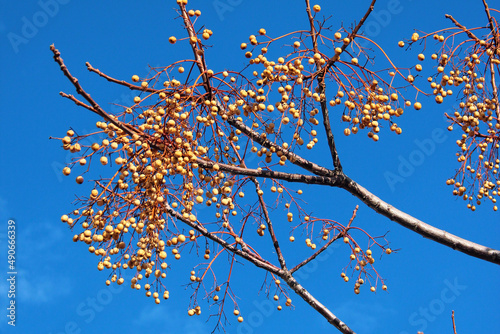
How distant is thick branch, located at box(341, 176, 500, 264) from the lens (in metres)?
3.00

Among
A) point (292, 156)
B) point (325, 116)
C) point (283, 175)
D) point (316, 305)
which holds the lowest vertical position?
point (316, 305)

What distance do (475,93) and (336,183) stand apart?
5.18 ft

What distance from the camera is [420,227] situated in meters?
3.08

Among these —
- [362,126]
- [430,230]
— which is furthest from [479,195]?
[362,126]

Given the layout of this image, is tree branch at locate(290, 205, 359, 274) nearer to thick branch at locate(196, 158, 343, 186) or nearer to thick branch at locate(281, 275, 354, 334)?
thick branch at locate(281, 275, 354, 334)

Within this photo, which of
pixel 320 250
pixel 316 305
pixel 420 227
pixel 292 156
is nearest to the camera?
pixel 420 227

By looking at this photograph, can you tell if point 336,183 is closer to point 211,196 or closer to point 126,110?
point 211,196

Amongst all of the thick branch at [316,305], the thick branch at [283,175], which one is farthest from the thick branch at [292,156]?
the thick branch at [316,305]

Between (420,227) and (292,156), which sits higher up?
(292,156)

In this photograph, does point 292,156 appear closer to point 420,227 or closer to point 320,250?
point 420,227

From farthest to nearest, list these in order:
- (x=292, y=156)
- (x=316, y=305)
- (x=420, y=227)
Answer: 1. (x=316, y=305)
2. (x=292, y=156)
3. (x=420, y=227)

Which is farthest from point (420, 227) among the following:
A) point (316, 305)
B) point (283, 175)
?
point (316, 305)

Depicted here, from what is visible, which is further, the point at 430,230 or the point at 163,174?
the point at 430,230

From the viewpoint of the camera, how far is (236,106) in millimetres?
3059
